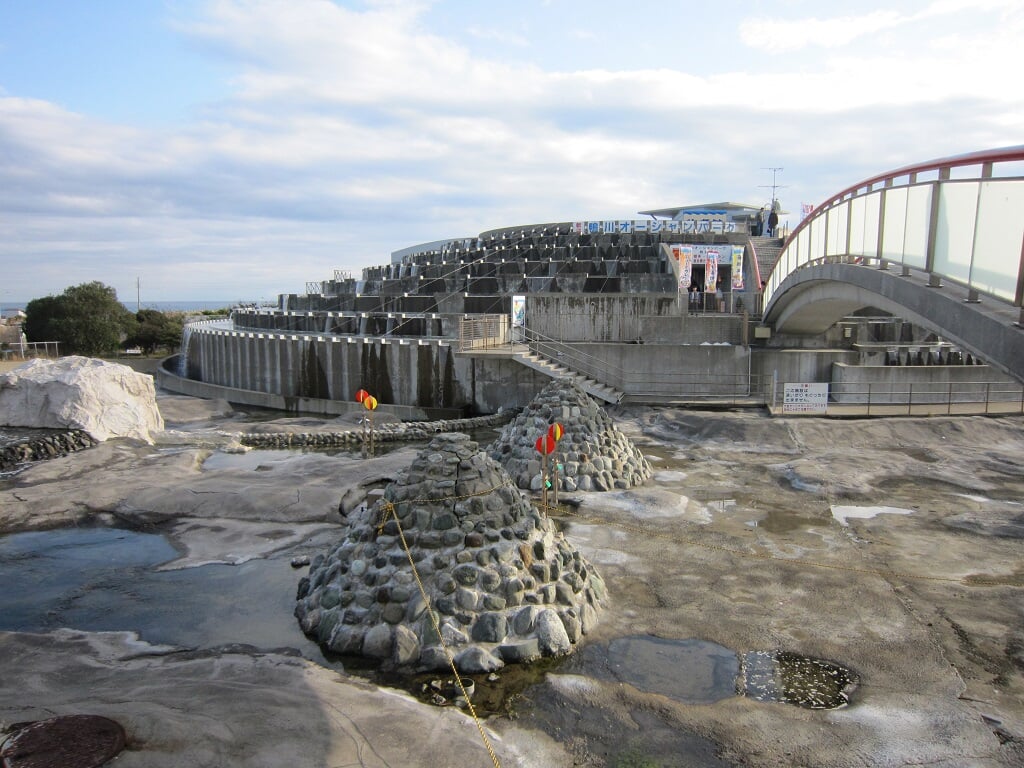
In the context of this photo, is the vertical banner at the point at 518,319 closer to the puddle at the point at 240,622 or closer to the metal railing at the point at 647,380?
the metal railing at the point at 647,380

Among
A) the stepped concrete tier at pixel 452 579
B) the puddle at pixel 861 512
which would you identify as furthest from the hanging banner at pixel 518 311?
the stepped concrete tier at pixel 452 579

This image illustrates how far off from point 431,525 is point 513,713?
2514 millimetres

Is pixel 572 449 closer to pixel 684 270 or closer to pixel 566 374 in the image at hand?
pixel 566 374

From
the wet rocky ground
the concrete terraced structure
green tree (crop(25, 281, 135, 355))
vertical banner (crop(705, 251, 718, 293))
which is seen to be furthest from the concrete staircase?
green tree (crop(25, 281, 135, 355))

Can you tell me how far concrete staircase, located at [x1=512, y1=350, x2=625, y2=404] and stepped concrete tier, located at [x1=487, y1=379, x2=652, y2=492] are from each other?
25.0 ft

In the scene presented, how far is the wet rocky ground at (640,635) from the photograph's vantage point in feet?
19.4

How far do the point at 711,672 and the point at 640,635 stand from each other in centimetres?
102

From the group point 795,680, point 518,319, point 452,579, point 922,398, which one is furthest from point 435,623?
point 922,398

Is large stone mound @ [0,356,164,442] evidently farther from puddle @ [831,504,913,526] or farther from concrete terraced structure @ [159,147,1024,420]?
puddle @ [831,504,913,526]

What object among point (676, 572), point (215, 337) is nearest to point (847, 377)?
point (676, 572)

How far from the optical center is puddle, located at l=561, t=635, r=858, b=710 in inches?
271

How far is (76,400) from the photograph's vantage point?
2020 centimetres

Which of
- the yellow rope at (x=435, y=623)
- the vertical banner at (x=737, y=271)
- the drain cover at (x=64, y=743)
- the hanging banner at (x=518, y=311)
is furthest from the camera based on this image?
the vertical banner at (x=737, y=271)

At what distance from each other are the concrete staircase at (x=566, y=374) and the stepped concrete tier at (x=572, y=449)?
761 centimetres
